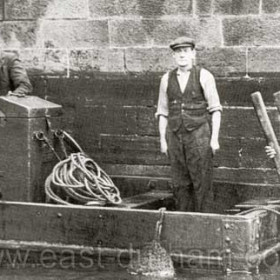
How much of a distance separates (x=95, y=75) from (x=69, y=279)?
358 centimetres

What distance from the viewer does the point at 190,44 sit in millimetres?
9500

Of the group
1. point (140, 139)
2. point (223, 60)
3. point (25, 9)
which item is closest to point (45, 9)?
point (25, 9)

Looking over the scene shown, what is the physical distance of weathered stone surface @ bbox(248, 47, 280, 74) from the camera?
1051 cm

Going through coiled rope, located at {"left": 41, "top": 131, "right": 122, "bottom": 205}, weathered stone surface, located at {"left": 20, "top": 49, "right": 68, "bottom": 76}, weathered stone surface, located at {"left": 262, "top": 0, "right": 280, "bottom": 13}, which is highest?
weathered stone surface, located at {"left": 262, "top": 0, "right": 280, "bottom": 13}

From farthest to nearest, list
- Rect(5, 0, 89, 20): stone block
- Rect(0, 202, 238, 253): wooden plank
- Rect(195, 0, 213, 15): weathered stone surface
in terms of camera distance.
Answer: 1. Rect(5, 0, 89, 20): stone block
2. Rect(195, 0, 213, 15): weathered stone surface
3. Rect(0, 202, 238, 253): wooden plank

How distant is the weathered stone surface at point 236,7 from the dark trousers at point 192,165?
1.68m

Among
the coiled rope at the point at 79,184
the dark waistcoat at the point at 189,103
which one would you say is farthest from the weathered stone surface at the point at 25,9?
the dark waistcoat at the point at 189,103

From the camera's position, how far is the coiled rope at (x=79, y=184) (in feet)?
32.1

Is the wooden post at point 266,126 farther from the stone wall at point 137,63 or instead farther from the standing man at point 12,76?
the standing man at point 12,76

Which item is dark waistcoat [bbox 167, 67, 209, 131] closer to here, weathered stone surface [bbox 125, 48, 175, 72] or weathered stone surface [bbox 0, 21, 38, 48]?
weathered stone surface [bbox 125, 48, 175, 72]

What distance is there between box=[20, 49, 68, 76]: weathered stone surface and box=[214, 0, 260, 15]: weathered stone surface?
2.02 metres

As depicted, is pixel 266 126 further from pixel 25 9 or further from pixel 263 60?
pixel 25 9

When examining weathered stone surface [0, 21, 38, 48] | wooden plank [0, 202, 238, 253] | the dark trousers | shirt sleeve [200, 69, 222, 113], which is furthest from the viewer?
weathered stone surface [0, 21, 38, 48]

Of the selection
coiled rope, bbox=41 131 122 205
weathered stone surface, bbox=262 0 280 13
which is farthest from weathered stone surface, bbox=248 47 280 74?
coiled rope, bbox=41 131 122 205
